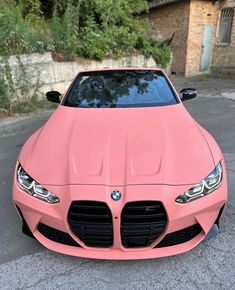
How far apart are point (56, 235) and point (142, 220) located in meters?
0.70

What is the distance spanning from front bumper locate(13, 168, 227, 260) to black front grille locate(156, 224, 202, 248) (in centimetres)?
2

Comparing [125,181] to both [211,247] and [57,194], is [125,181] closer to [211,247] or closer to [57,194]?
[57,194]

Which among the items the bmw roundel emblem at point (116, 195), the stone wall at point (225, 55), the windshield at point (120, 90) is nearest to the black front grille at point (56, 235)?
the bmw roundel emblem at point (116, 195)

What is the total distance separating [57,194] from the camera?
7.82 ft

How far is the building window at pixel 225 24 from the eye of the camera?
13601 mm

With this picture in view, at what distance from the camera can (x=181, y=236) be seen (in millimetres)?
2428

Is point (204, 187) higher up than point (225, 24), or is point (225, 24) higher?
point (225, 24)

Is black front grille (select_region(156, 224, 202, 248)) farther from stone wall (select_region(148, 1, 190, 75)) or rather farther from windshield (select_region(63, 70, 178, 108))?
stone wall (select_region(148, 1, 190, 75))

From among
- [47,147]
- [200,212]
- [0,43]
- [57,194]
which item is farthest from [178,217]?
[0,43]

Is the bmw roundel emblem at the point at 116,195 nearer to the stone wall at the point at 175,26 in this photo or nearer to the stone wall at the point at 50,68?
the stone wall at the point at 50,68

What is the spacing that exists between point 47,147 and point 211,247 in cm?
175

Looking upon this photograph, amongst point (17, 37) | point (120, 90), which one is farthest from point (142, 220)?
point (17, 37)

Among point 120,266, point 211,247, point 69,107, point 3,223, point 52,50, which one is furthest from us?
point 52,50

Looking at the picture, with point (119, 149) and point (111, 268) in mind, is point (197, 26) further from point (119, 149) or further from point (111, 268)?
point (111, 268)
